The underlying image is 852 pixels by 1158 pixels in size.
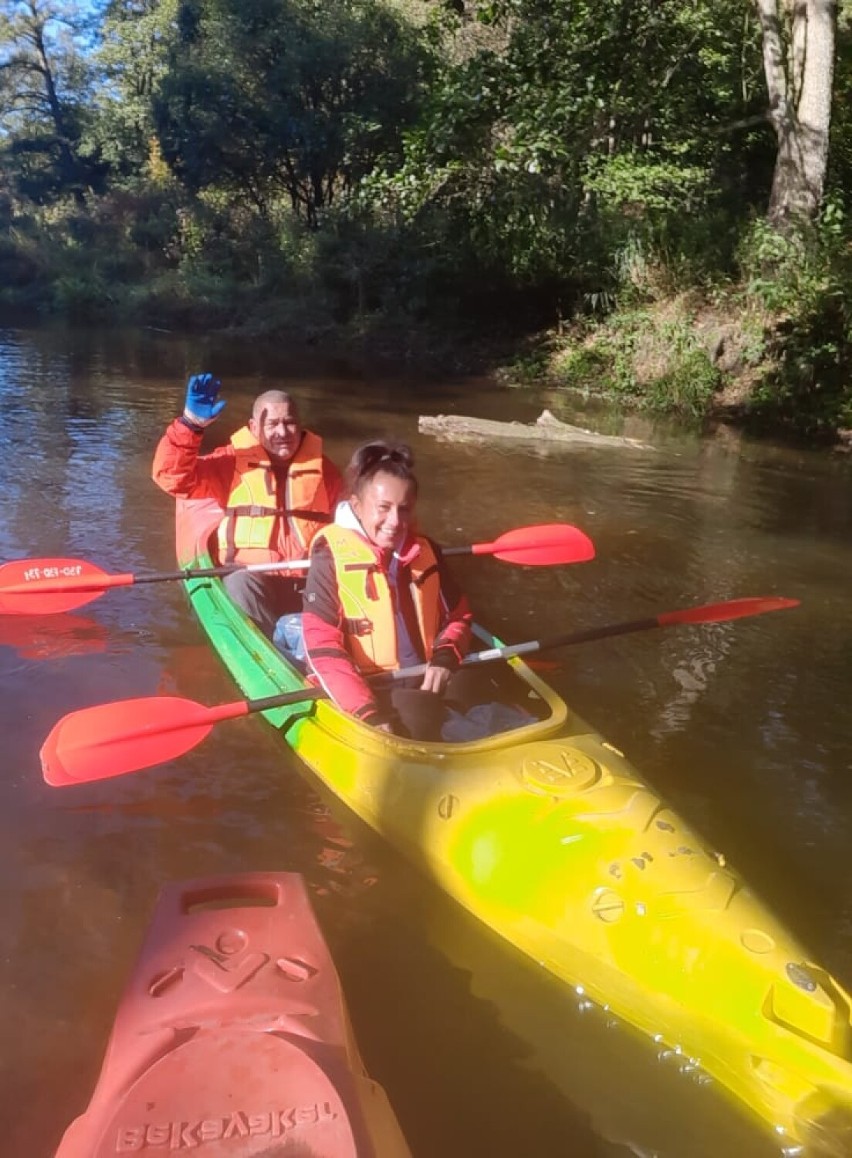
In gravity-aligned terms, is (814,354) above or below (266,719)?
above

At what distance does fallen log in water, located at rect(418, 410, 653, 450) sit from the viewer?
9.37 m

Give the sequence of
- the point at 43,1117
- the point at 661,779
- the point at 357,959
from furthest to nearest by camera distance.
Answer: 1. the point at 661,779
2. the point at 357,959
3. the point at 43,1117

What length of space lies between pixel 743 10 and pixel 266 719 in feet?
35.5

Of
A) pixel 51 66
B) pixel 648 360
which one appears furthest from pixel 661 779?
pixel 51 66

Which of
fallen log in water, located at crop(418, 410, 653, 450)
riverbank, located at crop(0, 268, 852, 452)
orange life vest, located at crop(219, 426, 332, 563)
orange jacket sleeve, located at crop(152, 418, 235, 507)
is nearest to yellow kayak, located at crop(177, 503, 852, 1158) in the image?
orange life vest, located at crop(219, 426, 332, 563)

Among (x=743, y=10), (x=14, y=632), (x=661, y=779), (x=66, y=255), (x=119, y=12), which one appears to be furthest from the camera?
(x=119, y=12)

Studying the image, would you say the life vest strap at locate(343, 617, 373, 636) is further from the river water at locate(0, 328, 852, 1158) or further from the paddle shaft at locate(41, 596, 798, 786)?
the river water at locate(0, 328, 852, 1158)

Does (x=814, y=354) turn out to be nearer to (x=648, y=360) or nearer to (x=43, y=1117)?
(x=648, y=360)

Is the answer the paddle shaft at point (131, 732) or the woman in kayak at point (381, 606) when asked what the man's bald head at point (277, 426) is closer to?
the woman in kayak at point (381, 606)

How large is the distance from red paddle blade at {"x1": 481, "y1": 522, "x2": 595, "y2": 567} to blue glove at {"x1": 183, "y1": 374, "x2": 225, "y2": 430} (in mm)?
1380

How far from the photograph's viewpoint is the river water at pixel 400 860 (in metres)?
2.35

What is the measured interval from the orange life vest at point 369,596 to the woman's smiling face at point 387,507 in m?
0.06

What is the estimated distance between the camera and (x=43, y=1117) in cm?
222

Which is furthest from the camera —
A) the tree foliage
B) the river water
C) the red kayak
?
the tree foliage
